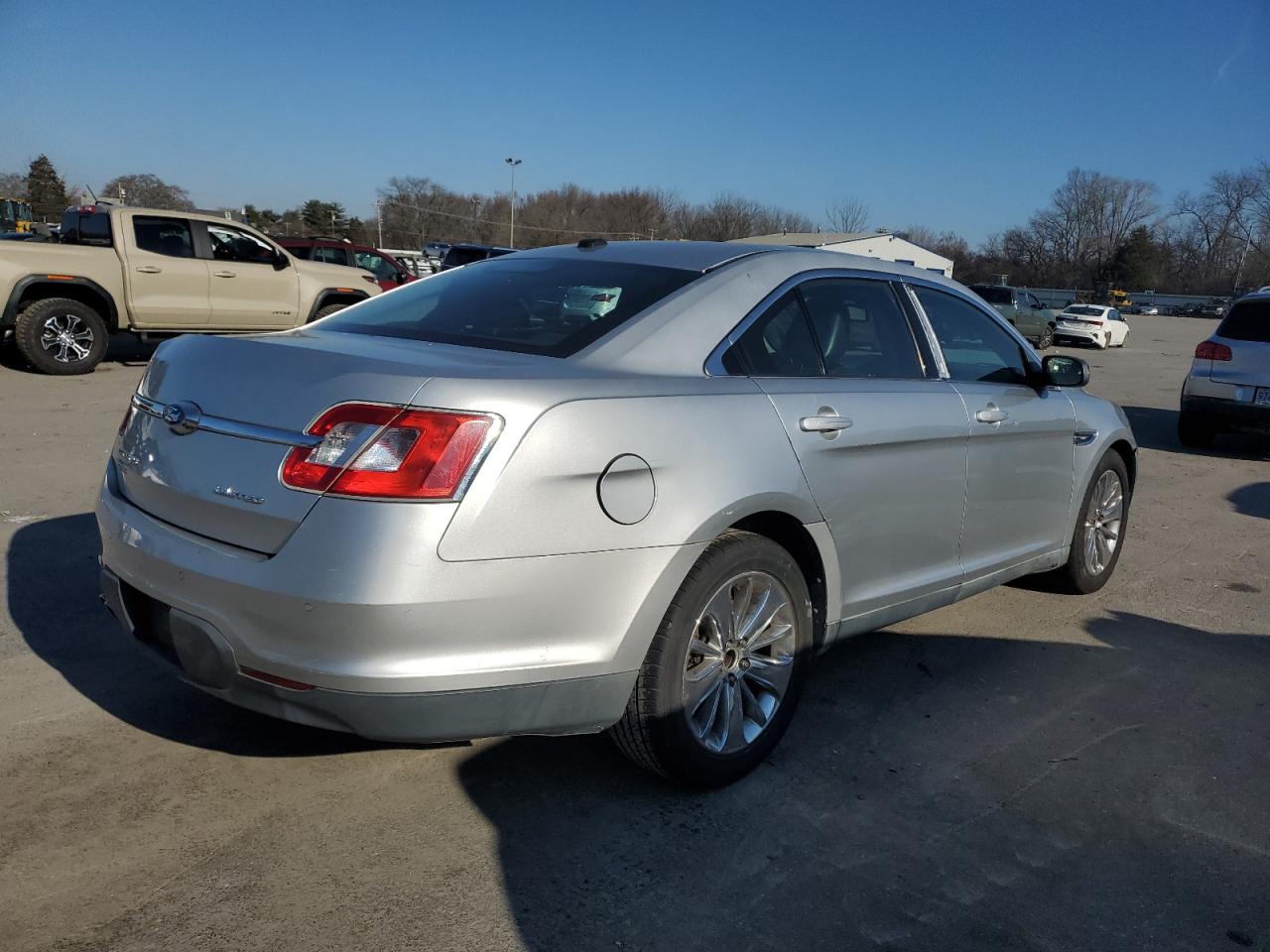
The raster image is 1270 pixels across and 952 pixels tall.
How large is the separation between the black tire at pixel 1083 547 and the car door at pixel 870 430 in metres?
1.37

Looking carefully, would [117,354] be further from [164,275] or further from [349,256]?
[349,256]

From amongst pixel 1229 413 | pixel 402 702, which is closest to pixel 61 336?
pixel 402 702

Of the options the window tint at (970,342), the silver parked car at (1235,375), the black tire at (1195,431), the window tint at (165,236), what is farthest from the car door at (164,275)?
the black tire at (1195,431)

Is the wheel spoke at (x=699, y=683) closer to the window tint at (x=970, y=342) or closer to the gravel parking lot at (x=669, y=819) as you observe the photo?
the gravel parking lot at (x=669, y=819)

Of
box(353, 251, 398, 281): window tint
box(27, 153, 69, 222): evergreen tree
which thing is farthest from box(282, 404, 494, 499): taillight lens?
box(27, 153, 69, 222): evergreen tree

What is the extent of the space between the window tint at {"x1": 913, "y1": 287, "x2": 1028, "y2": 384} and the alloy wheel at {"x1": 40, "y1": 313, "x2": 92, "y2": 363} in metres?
10.8

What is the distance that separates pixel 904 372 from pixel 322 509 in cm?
236

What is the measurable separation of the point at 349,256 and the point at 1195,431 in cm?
1357

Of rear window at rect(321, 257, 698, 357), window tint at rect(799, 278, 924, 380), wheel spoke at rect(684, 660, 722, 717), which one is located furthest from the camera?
window tint at rect(799, 278, 924, 380)

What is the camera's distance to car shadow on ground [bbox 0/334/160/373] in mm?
12547

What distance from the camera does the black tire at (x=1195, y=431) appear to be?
1085 centimetres

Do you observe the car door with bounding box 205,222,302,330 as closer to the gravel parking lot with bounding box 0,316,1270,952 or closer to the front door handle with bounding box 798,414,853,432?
the gravel parking lot with bounding box 0,316,1270,952

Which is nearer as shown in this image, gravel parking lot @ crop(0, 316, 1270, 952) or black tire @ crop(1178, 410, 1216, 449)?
gravel parking lot @ crop(0, 316, 1270, 952)

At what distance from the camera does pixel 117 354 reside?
1467cm
